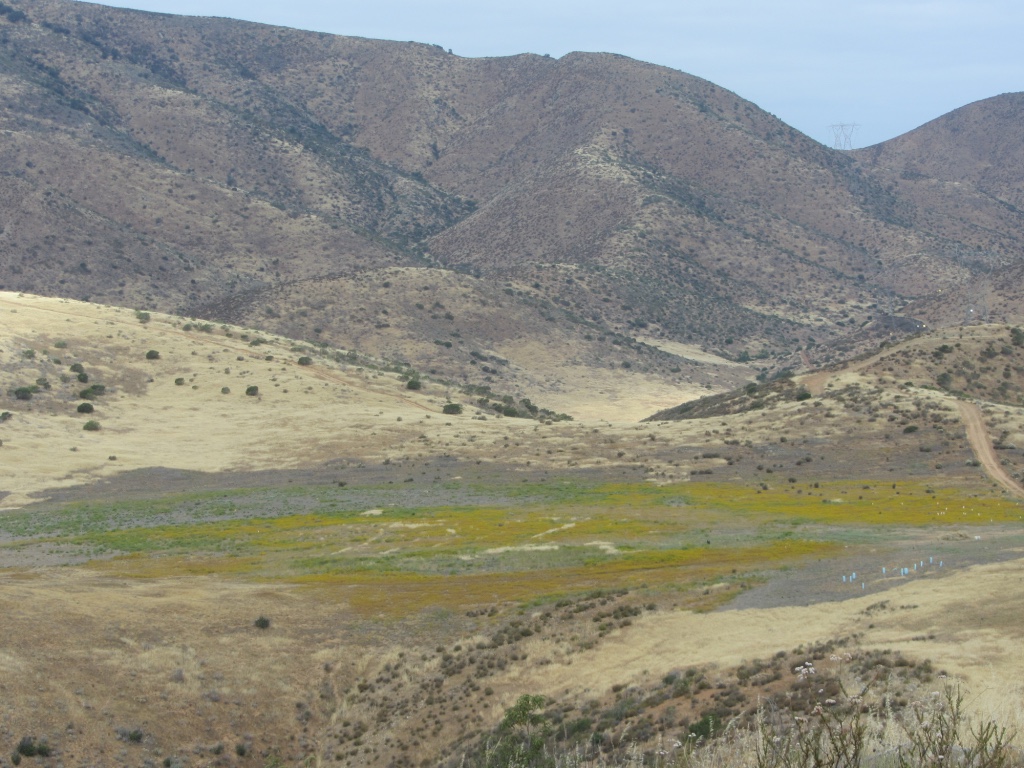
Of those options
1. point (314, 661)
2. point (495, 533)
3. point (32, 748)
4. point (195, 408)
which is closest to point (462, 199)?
point (195, 408)

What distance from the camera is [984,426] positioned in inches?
2205

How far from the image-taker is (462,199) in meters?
164

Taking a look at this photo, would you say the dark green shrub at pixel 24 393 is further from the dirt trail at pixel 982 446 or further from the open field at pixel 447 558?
the dirt trail at pixel 982 446

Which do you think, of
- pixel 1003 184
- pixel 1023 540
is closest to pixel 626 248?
pixel 1003 184

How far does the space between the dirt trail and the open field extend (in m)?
0.23

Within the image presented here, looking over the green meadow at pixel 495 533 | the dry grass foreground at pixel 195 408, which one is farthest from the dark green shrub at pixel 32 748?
the dry grass foreground at pixel 195 408

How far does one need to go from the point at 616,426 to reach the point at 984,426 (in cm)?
1921

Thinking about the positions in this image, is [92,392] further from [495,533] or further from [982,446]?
[982,446]

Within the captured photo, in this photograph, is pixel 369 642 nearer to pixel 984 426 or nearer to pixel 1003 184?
pixel 984 426

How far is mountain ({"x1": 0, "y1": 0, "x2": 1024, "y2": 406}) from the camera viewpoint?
380 feet

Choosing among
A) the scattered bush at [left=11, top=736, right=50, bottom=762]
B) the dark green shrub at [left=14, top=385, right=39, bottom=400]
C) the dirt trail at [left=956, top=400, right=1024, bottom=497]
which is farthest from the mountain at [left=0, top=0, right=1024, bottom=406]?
the scattered bush at [left=11, top=736, right=50, bottom=762]

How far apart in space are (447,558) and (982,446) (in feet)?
91.7

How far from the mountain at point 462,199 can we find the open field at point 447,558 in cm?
3633

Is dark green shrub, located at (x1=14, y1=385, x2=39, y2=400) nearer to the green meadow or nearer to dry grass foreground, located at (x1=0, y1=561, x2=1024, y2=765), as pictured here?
the green meadow
